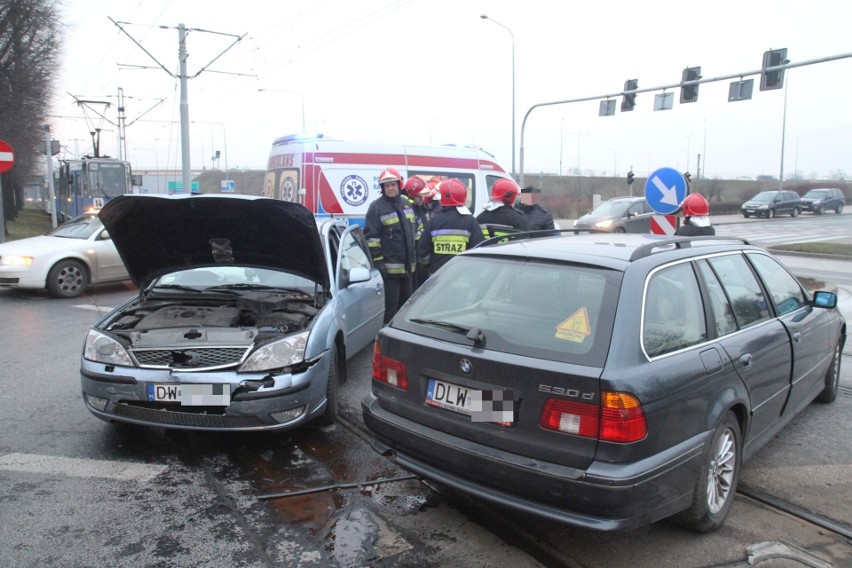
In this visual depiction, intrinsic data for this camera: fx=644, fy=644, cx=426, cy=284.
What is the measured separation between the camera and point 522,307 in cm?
338

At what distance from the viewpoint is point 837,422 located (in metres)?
5.16

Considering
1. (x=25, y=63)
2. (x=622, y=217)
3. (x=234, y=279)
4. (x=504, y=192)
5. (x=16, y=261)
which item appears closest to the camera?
(x=234, y=279)

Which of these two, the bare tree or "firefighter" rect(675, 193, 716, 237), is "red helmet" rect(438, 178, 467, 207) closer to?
"firefighter" rect(675, 193, 716, 237)

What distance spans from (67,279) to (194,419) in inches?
341

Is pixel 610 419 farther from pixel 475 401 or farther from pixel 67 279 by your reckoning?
pixel 67 279

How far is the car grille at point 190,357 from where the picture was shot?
425 cm

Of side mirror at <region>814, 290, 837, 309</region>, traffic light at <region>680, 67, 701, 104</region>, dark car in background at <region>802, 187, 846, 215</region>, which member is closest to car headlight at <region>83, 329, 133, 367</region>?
side mirror at <region>814, 290, 837, 309</region>

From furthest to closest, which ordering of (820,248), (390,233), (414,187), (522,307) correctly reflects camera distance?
(820,248), (414,187), (390,233), (522,307)

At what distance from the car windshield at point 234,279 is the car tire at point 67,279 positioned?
6863mm

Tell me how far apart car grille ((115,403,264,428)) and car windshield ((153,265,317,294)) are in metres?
1.50

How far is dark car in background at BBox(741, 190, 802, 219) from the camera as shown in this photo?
39.7 m

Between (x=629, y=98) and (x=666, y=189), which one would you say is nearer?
(x=666, y=189)

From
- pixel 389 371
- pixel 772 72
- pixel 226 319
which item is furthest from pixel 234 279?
pixel 772 72

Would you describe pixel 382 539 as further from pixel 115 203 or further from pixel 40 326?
pixel 40 326
